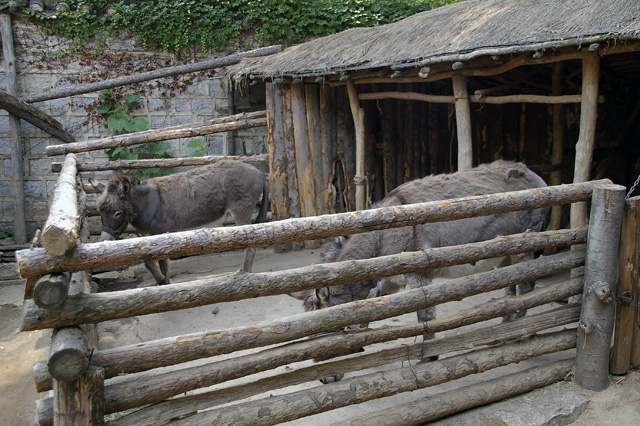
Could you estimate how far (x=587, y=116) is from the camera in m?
4.98

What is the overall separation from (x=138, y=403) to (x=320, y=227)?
1.45 metres

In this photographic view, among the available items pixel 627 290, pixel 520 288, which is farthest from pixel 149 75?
pixel 627 290

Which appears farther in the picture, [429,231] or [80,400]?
[429,231]

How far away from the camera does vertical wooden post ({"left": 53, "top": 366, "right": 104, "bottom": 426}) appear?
2.40m

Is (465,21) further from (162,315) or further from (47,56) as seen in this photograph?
(47,56)

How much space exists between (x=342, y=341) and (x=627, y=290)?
2270mm

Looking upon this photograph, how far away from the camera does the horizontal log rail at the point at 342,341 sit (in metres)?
2.77

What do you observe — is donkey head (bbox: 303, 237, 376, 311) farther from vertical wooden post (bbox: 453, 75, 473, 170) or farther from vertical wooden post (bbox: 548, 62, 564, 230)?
vertical wooden post (bbox: 548, 62, 564, 230)

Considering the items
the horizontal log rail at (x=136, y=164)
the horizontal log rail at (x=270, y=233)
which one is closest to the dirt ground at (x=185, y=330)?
the horizontal log rail at (x=270, y=233)

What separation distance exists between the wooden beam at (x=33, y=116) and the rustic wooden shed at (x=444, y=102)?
11.9 feet

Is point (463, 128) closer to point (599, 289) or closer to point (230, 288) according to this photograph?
point (599, 289)

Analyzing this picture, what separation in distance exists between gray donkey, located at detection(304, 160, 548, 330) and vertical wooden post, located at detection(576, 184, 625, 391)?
3.39 feet

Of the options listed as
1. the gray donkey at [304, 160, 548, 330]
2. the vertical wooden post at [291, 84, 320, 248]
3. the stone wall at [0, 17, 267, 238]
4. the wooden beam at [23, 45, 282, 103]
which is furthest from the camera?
the stone wall at [0, 17, 267, 238]

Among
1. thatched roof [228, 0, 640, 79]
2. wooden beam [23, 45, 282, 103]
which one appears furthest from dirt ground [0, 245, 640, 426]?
wooden beam [23, 45, 282, 103]
